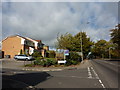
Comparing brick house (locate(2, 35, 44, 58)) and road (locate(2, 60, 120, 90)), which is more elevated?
brick house (locate(2, 35, 44, 58))

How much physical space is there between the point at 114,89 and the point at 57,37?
3713 cm

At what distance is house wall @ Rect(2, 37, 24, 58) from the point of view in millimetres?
55719

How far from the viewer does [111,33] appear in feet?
180

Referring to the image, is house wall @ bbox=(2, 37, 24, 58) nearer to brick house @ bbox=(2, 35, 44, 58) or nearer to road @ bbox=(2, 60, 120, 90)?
brick house @ bbox=(2, 35, 44, 58)

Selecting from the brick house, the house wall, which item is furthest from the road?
the house wall

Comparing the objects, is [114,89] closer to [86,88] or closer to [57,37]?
[86,88]

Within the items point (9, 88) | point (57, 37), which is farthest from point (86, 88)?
point (57, 37)

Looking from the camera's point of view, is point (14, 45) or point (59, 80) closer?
point (59, 80)

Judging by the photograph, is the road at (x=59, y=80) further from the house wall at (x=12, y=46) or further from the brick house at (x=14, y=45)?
the house wall at (x=12, y=46)

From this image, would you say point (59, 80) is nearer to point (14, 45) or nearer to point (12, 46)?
point (14, 45)

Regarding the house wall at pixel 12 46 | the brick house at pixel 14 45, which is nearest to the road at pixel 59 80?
the brick house at pixel 14 45

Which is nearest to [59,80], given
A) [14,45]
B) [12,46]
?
[14,45]

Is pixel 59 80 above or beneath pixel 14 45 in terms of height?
beneath

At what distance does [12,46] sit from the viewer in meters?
56.6
